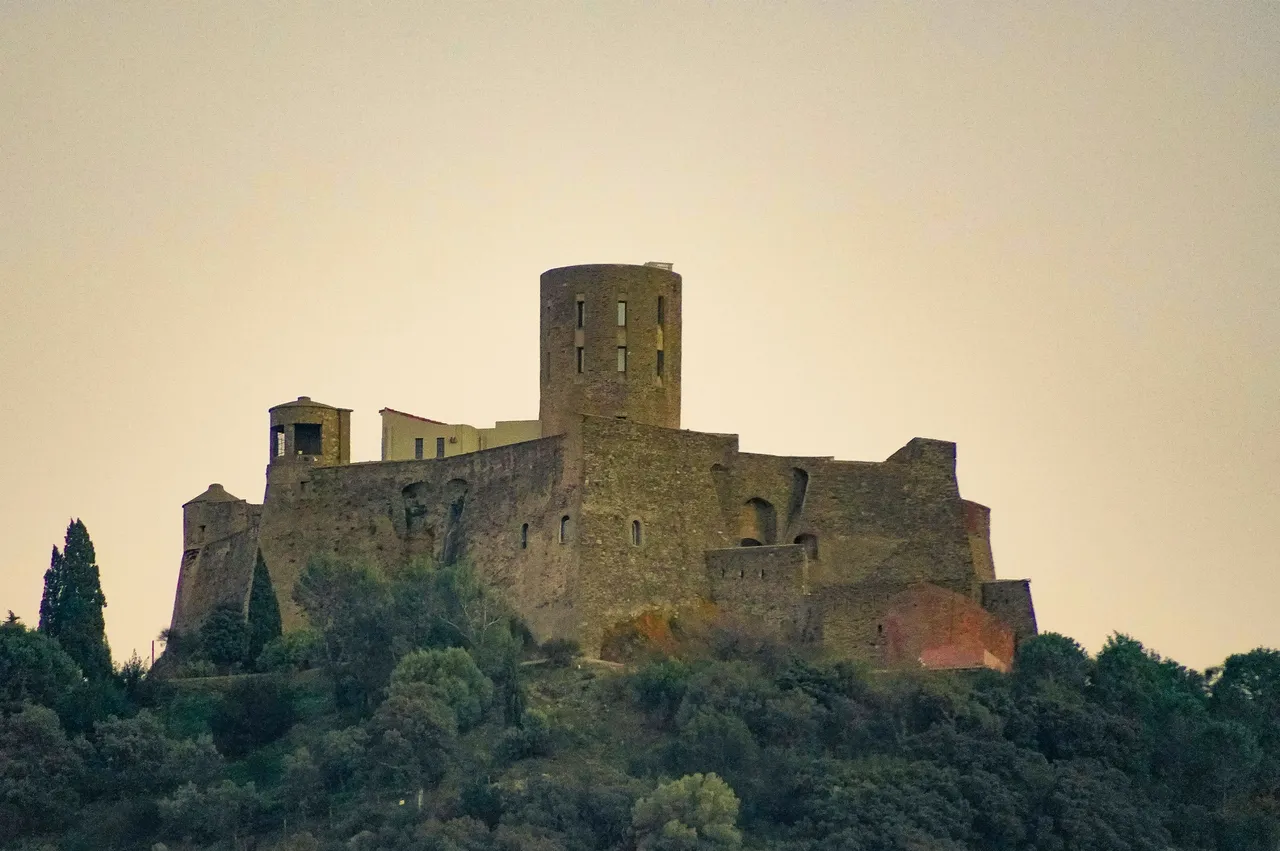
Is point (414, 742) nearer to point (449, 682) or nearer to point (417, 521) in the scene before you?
point (449, 682)

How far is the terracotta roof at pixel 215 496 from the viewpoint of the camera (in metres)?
80.6

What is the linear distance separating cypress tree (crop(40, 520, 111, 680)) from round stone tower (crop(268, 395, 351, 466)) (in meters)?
5.43

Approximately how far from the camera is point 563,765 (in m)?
66.5

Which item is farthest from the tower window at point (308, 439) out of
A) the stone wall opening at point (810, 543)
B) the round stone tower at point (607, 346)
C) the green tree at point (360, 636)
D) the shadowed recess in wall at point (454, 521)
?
the stone wall opening at point (810, 543)

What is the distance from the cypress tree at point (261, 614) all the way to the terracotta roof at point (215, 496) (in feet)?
17.0

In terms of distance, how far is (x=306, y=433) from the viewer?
255 ft

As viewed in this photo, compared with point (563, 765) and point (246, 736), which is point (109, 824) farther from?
point (563, 765)

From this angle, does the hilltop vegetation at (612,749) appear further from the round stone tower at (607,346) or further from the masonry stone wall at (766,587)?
the round stone tower at (607,346)

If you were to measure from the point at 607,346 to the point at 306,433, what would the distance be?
8.49 metres

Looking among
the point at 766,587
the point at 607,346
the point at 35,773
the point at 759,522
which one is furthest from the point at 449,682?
the point at 607,346

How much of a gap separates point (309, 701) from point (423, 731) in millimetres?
5444

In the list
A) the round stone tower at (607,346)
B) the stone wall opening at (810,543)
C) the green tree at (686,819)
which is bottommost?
the green tree at (686,819)

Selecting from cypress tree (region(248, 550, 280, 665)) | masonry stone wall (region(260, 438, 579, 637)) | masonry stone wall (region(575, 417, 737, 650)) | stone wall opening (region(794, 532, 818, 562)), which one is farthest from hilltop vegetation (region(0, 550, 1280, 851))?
stone wall opening (region(794, 532, 818, 562))

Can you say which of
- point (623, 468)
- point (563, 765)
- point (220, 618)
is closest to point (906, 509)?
point (623, 468)
